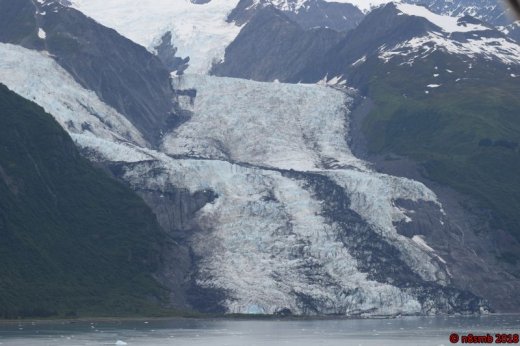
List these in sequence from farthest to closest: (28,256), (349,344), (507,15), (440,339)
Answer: (28,256), (440,339), (349,344), (507,15)

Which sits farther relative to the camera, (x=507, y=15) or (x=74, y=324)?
(x=74, y=324)

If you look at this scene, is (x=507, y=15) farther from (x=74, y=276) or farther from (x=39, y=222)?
(x=39, y=222)

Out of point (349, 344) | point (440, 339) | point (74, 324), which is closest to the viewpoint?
point (349, 344)

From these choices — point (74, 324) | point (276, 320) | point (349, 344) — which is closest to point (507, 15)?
point (349, 344)

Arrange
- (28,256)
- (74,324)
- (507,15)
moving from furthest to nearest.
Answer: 1. (28,256)
2. (74,324)
3. (507,15)

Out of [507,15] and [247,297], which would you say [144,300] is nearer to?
[247,297]

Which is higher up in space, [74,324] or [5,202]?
[5,202]

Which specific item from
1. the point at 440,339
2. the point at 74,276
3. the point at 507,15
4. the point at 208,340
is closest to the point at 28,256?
the point at 74,276

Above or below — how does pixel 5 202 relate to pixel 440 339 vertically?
above

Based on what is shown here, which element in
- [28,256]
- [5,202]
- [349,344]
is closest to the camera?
[349,344]

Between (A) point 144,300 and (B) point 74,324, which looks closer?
(B) point 74,324
